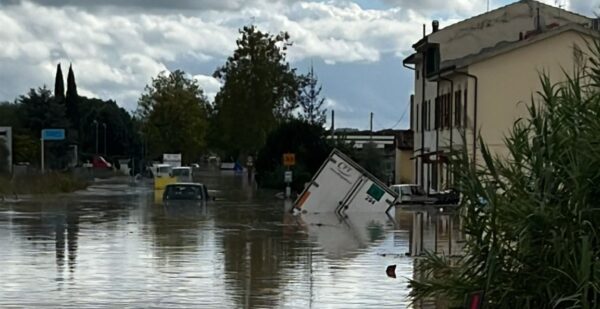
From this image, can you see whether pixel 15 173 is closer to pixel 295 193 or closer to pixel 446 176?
pixel 295 193

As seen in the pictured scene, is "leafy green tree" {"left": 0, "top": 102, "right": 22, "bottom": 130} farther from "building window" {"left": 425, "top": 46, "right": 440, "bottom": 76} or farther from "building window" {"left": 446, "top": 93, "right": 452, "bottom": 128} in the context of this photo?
"building window" {"left": 446, "top": 93, "right": 452, "bottom": 128}

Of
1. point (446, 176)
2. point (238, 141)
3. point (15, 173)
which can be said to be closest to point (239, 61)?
point (238, 141)

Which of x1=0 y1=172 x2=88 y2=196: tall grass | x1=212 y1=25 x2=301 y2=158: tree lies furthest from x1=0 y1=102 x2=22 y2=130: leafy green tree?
x1=0 y1=172 x2=88 y2=196: tall grass

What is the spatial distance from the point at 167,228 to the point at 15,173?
3726cm

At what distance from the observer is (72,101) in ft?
438

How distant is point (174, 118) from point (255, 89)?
33355mm

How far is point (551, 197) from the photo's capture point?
996 cm

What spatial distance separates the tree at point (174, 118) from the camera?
117062 millimetres

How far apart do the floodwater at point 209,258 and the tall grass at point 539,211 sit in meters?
1.07

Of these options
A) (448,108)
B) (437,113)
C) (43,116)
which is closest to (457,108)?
(448,108)

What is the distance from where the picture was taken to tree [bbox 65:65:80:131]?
427 ft

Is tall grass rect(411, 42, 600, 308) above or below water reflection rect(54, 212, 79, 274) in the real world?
above

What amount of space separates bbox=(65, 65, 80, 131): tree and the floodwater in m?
86.4

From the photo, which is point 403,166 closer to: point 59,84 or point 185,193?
point 185,193
